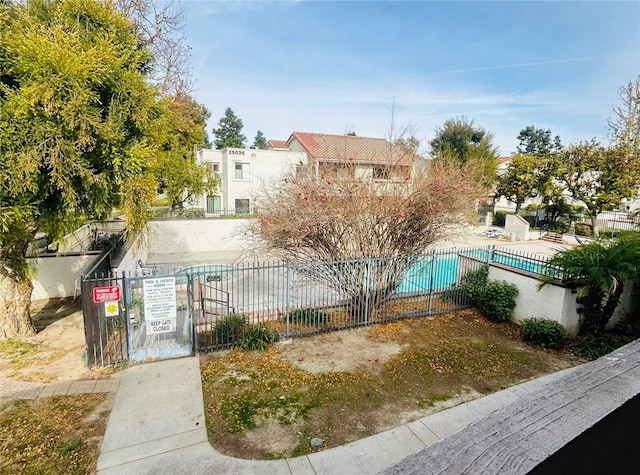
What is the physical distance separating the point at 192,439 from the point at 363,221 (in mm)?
5680

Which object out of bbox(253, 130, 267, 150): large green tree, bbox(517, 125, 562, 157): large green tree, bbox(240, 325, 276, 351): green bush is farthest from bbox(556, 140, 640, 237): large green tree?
bbox(253, 130, 267, 150): large green tree

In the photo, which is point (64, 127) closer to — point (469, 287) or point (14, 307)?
point (14, 307)

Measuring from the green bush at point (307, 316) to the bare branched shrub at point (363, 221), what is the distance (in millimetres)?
834

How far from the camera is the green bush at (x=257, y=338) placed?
24.2 ft

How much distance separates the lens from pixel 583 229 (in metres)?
25.0

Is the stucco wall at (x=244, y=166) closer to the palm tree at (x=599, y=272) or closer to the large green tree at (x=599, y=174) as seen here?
the large green tree at (x=599, y=174)

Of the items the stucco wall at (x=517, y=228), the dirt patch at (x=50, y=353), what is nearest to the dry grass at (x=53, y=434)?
the dirt patch at (x=50, y=353)

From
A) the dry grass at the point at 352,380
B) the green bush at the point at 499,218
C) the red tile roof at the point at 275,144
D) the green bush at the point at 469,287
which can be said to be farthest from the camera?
the red tile roof at the point at 275,144

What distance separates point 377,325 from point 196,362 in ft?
14.3

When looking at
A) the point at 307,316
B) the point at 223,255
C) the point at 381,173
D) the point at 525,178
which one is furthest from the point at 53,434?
the point at 525,178

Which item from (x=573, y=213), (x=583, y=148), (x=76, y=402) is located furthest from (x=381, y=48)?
(x=573, y=213)

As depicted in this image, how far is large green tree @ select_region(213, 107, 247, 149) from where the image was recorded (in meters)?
66.7

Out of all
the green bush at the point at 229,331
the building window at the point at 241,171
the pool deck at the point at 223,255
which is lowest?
the pool deck at the point at 223,255

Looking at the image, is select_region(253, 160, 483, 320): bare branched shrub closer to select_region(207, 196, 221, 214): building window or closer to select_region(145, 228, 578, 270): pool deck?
select_region(145, 228, 578, 270): pool deck
